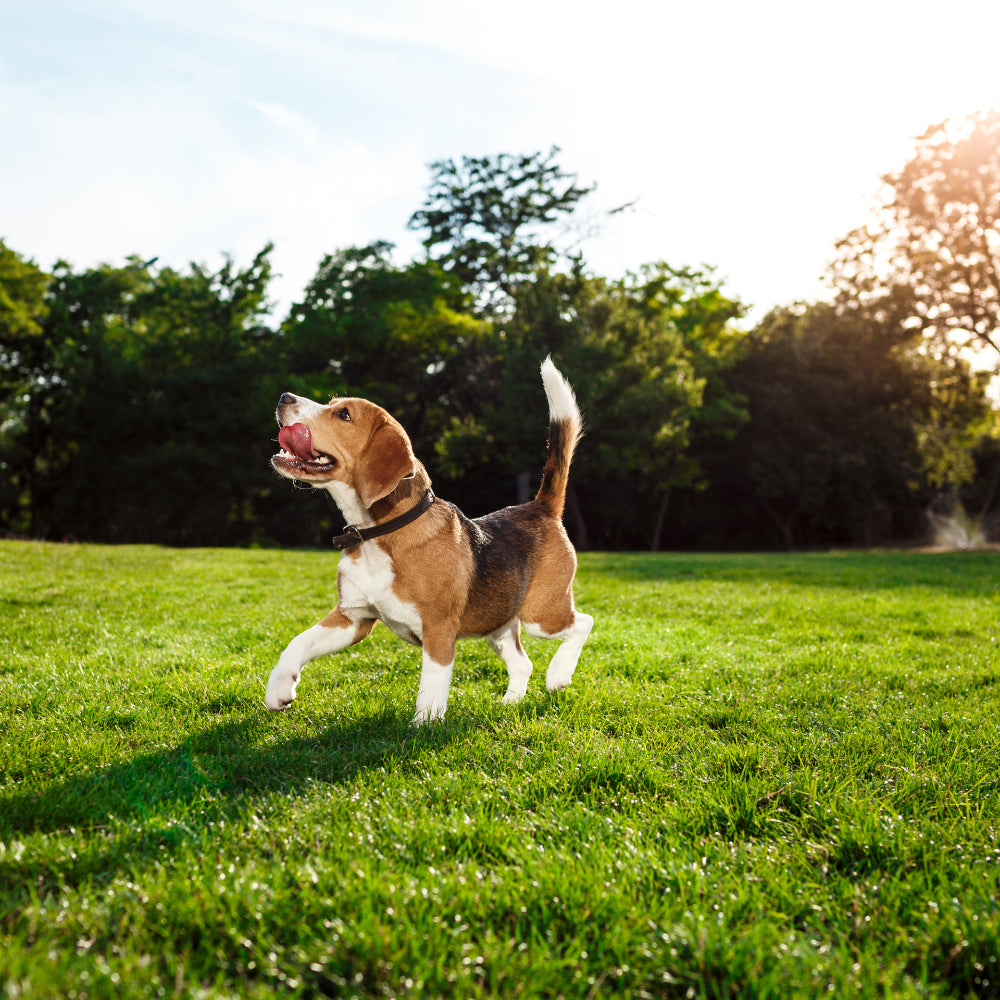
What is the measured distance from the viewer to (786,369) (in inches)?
1340

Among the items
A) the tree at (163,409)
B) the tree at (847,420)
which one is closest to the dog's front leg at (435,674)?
the tree at (163,409)

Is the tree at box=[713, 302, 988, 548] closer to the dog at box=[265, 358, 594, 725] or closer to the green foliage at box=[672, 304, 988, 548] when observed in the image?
the green foliage at box=[672, 304, 988, 548]

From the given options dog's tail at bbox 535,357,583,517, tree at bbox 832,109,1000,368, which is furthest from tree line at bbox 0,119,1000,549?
dog's tail at bbox 535,357,583,517

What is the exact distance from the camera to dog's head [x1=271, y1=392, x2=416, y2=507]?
4238 millimetres

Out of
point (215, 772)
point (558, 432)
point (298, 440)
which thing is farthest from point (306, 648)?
point (558, 432)

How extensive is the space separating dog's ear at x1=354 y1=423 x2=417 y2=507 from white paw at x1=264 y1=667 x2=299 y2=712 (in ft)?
3.36

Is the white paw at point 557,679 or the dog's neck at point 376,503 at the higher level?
the dog's neck at point 376,503

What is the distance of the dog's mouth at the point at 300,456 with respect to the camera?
4.22 meters

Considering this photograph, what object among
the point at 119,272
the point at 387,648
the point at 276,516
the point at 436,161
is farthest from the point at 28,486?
the point at 387,648

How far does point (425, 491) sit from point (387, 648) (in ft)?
7.51

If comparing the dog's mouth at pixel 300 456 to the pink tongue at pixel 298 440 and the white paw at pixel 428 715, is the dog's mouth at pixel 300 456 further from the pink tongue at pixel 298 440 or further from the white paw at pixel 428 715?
the white paw at pixel 428 715

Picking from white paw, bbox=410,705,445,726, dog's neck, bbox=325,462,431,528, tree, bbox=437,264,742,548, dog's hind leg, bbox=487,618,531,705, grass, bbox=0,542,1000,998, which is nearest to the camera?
grass, bbox=0,542,1000,998

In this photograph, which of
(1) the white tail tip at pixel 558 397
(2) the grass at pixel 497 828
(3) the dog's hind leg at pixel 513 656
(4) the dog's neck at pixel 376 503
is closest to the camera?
(2) the grass at pixel 497 828

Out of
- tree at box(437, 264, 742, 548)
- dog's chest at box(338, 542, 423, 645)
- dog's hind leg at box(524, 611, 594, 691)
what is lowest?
dog's hind leg at box(524, 611, 594, 691)
